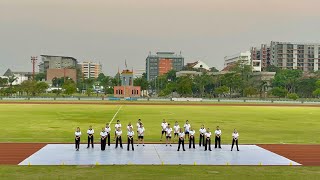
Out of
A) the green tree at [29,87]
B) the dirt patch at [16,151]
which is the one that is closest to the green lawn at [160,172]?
the dirt patch at [16,151]

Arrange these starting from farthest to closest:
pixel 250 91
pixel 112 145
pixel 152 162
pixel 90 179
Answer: pixel 250 91
pixel 112 145
pixel 152 162
pixel 90 179

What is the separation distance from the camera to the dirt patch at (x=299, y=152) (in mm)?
24438

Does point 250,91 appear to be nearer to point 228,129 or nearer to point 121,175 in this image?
point 228,129

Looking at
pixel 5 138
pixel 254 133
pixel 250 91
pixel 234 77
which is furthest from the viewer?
pixel 234 77

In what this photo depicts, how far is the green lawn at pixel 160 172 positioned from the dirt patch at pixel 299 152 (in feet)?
8.37

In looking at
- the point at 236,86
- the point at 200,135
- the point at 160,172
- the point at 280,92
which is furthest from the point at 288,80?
the point at 160,172

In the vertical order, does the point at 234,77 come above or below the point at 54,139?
above

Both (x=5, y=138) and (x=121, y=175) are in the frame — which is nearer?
(x=121, y=175)

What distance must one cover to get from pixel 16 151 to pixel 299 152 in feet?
58.3

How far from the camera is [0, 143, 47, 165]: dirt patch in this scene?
76.2 ft

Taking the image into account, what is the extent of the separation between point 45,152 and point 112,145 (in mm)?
4844

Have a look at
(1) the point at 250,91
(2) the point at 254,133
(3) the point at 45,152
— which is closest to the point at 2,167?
(3) the point at 45,152

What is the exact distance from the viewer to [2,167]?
21.0 meters

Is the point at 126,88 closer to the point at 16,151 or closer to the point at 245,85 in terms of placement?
the point at 245,85
